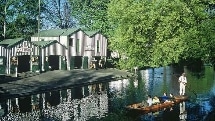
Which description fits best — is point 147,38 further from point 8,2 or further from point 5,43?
point 8,2

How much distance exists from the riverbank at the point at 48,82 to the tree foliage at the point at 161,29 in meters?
8.08

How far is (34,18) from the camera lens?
88188mm

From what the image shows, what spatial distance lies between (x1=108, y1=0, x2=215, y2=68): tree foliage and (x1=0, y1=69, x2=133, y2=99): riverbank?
26.5 feet

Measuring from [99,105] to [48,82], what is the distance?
12.6 m

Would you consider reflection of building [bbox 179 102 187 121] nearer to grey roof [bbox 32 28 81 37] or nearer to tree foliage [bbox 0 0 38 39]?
grey roof [bbox 32 28 81 37]

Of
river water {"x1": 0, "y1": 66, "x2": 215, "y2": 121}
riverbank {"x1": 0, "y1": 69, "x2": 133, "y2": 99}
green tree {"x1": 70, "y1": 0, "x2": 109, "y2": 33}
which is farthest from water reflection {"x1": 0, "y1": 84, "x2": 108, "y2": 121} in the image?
green tree {"x1": 70, "y1": 0, "x2": 109, "y2": 33}

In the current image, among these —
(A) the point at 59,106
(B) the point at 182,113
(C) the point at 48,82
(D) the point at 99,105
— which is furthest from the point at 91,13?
(B) the point at 182,113

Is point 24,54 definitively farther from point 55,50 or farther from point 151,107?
point 151,107

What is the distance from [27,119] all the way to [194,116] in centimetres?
1478

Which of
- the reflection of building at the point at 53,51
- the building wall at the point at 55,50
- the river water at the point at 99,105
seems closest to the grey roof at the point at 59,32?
the reflection of building at the point at 53,51

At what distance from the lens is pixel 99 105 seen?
33.3 meters

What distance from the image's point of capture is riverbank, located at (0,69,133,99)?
36975 mm

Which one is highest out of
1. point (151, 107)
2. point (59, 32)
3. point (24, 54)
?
point (59, 32)

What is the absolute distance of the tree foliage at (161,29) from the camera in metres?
40.6
